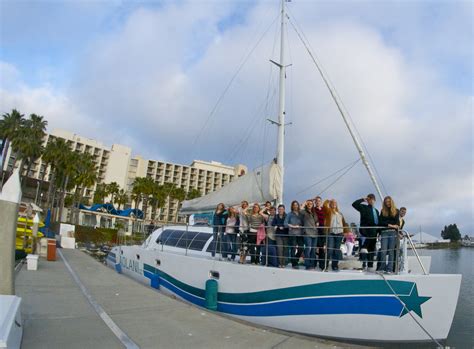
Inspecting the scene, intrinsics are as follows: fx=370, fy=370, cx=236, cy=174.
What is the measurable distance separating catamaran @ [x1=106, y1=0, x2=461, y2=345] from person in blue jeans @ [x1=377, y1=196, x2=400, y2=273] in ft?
0.64

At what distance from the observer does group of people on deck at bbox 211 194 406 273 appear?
678 centimetres

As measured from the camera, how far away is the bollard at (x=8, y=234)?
530 centimetres

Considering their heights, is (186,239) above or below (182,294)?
above

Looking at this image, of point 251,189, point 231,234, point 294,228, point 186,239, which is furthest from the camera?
point 186,239

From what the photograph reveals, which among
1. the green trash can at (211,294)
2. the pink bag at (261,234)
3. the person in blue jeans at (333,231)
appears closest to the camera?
the person in blue jeans at (333,231)

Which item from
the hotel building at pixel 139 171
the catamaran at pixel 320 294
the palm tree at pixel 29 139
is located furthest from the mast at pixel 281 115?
the hotel building at pixel 139 171

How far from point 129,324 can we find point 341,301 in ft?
11.9

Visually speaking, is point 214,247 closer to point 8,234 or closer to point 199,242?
point 199,242

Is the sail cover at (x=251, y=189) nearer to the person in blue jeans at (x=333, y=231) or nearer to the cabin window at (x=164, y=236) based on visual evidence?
the cabin window at (x=164, y=236)

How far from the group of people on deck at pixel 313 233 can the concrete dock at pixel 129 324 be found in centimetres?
163

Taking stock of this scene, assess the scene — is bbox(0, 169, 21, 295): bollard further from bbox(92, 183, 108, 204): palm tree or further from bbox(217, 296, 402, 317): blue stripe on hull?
bbox(92, 183, 108, 204): palm tree

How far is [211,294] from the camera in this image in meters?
8.20

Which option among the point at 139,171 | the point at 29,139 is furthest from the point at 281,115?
the point at 139,171

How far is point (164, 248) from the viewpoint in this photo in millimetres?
11906
